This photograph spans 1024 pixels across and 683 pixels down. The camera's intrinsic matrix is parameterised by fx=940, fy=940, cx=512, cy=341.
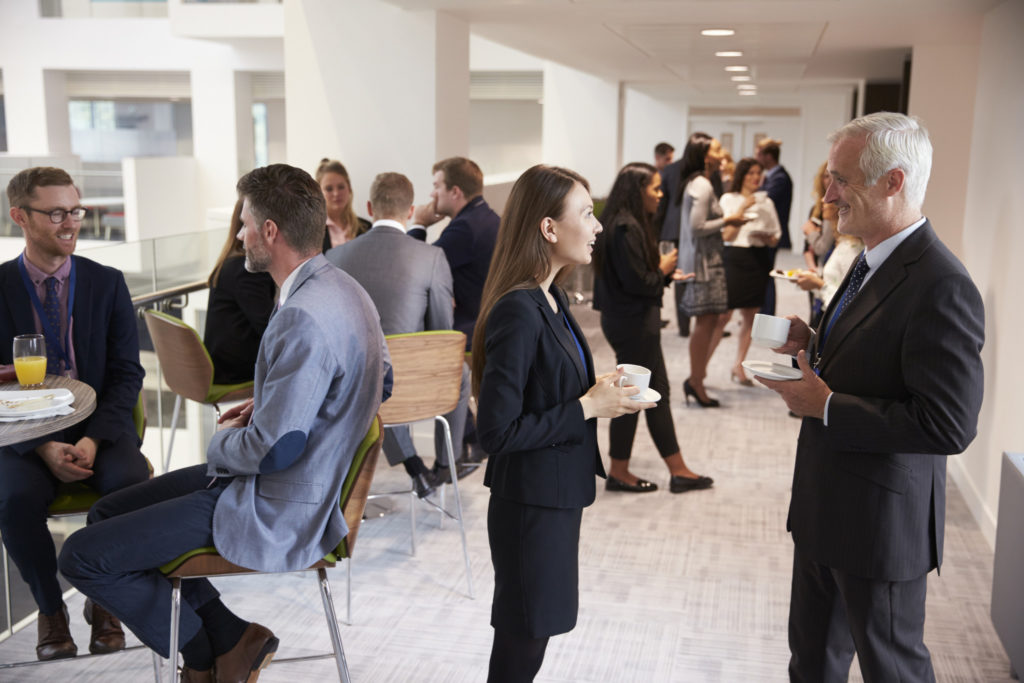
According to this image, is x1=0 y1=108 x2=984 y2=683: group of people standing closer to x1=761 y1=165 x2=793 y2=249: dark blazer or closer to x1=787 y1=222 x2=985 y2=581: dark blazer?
x1=787 y1=222 x2=985 y2=581: dark blazer

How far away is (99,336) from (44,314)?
17 cm

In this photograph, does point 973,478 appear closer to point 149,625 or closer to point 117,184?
point 149,625

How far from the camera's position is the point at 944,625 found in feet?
10.4

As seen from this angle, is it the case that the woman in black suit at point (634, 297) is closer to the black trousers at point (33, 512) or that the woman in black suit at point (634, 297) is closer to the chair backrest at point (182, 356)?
the chair backrest at point (182, 356)

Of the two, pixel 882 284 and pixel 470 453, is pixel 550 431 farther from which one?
pixel 470 453

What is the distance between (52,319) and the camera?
2842 millimetres

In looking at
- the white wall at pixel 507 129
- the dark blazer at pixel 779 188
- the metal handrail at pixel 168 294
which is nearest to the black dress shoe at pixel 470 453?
the metal handrail at pixel 168 294

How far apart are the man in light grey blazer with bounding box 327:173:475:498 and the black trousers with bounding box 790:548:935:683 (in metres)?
1.99

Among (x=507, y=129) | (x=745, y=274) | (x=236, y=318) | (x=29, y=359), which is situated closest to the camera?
(x=29, y=359)

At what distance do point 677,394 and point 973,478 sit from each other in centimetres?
230

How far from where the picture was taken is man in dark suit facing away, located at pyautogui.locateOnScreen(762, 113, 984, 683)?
6.01ft

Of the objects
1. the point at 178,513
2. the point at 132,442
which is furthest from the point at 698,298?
the point at 178,513

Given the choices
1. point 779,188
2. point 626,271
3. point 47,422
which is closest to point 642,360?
point 626,271

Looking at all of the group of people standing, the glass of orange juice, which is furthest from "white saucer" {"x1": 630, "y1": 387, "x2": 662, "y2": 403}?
the glass of orange juice
